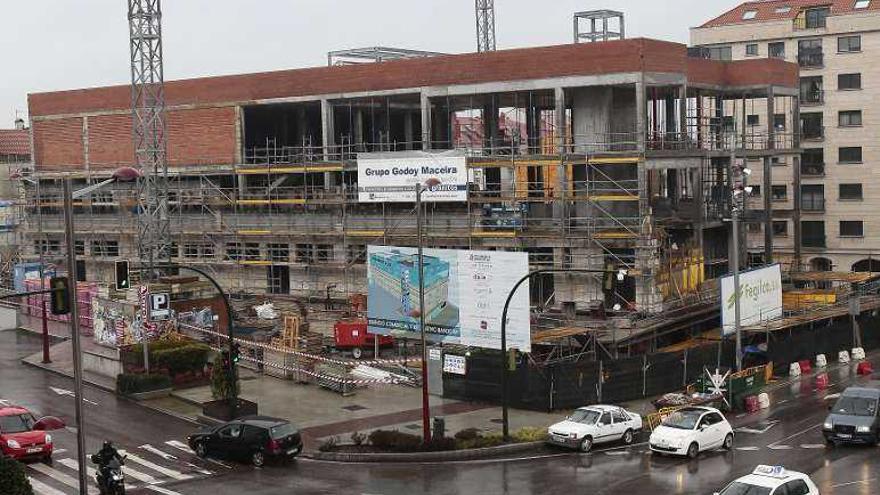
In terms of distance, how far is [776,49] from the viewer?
83562 millimetres

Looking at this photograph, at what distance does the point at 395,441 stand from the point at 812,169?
56.8 m

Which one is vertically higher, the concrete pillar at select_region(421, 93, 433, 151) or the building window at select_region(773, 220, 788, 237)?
the concrete pillar at select_region(421, 93, 433, 151)

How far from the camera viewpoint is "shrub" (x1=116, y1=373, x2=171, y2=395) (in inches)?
1655

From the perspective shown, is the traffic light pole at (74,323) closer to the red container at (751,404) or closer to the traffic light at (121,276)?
the traffic light at (121,276)

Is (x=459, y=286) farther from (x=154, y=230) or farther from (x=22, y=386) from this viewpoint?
(x=154, y=230)

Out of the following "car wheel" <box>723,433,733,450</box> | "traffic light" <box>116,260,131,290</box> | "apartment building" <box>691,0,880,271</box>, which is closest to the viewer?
"traffic light" <box>116,260,131,290</box>

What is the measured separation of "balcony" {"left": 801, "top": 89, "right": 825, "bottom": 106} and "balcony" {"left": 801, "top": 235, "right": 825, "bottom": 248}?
9801 millimetres

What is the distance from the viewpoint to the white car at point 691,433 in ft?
104

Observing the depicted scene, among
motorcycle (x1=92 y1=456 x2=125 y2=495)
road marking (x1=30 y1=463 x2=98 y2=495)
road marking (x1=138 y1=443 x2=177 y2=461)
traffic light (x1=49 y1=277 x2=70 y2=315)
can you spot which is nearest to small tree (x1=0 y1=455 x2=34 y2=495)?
traffic light (x1=49 y1=277 x2=70 y2=315)

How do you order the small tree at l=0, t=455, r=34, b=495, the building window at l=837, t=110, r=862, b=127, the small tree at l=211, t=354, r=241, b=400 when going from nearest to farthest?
the small tree at l=0, t=455, r=34, b=495 → the small tree at l=211, t=354, r=241, b=400 → the building window at l=837, t=110, r=862, b=127

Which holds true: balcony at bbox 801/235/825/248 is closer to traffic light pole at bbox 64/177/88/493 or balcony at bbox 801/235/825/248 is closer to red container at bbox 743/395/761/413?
red container at bbox 743/395/761/413

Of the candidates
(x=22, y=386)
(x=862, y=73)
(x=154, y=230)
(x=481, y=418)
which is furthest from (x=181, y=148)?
(x=862, y=73)

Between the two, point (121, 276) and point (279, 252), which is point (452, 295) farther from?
point (279, 252)

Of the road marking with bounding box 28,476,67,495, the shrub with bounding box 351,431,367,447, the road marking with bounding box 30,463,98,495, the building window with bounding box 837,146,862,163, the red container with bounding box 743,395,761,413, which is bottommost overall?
the red container with bounding box 743,395,761,413
